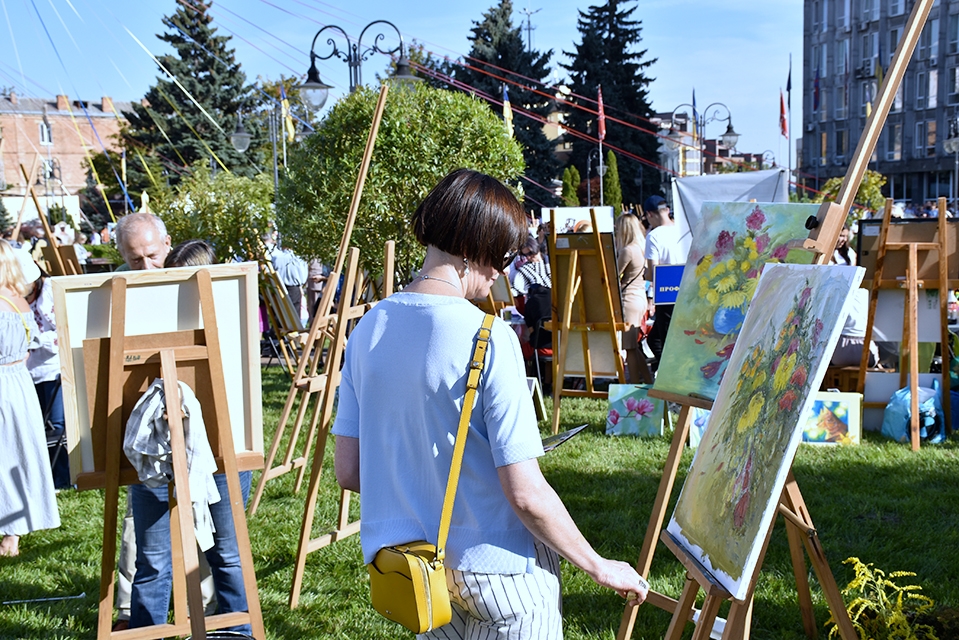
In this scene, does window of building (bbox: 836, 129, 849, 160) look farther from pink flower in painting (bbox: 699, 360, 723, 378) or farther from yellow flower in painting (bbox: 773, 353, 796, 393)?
yellow flower in painting (bbox: 773, 353, 796, 393)

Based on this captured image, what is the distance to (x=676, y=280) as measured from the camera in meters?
7.39

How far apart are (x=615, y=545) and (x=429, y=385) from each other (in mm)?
2834

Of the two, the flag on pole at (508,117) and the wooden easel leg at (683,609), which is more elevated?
the flag on pole at (508,117)

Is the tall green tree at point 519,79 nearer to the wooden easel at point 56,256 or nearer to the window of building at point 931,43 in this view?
the window of building at point 931,43

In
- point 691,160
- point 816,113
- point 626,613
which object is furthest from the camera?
point 691,160

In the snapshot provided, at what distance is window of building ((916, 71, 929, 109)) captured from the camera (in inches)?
2008

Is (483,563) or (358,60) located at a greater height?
(358,60)

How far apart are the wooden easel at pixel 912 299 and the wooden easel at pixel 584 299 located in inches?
73.4

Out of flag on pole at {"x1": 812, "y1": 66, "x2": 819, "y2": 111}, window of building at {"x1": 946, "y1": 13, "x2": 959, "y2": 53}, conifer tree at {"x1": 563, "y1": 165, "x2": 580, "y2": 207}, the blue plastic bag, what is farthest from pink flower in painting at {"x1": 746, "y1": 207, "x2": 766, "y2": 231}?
window of building at {"x1": 946, "y1": 13, "x2": 959, "y2": 53}

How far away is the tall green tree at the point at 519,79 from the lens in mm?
38219

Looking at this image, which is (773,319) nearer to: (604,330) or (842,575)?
(842,575)

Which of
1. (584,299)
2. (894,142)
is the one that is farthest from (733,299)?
(894,142)

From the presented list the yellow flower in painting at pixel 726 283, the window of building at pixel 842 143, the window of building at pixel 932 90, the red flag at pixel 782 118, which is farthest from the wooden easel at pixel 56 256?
the window of building at pixel 842 143

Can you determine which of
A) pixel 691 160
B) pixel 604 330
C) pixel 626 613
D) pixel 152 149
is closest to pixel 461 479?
pixel 626 613
